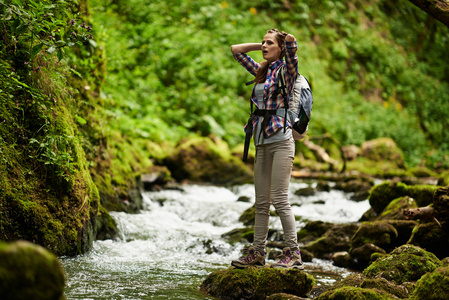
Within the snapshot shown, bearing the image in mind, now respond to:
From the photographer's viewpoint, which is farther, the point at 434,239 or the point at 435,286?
the point at 434,239

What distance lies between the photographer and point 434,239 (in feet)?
18.0

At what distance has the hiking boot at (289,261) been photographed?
415 cm

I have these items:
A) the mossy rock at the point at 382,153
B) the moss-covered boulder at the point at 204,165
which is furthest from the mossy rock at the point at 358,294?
the mossy rock at the point at 382,153

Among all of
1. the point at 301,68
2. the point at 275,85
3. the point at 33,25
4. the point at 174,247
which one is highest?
the point at 301,68

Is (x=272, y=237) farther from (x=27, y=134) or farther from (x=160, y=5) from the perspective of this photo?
(x=160, y=5)

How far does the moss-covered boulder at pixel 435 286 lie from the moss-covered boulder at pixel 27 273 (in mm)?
2442

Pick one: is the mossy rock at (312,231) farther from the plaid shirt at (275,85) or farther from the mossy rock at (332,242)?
the plaid shirt at (275,85)

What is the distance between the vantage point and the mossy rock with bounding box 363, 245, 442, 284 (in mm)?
4336

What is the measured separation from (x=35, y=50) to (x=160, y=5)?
15.9 m

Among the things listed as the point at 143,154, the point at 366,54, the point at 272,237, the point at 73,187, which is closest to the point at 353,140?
the point at 366,54

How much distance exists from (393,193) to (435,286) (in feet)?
17.4

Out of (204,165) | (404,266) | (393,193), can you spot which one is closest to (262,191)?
(404,266)

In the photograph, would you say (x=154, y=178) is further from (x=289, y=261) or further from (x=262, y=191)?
(x=289, y=261)

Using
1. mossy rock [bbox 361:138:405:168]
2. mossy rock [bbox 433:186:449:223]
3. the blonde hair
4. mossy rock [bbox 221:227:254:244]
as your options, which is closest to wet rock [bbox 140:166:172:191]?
mossy rock [bbox 221:227:254:244]
